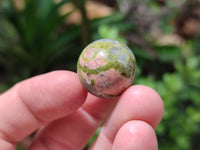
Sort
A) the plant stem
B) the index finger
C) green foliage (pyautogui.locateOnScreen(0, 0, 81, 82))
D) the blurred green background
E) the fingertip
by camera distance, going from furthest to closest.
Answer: green foliage (pyautogui.locateOnScreen(0, 0, 81, 82)) → the blurred green background → the plant stem → the index finger → the fingertip

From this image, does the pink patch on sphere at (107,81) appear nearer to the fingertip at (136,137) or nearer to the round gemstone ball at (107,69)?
the round gemstone ball at (107,69)

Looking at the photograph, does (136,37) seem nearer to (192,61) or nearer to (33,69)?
(192,61)

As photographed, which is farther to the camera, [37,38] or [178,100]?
[37,38]

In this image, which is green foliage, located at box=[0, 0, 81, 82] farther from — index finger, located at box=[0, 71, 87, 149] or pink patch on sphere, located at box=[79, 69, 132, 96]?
pink patch on sphere, located at box=[79, 69, 132, 96]

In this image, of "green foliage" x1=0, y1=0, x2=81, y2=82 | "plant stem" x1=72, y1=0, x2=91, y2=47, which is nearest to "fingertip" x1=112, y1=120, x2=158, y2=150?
"plant stem" x1=72, y1=0, x2=91, y2=47

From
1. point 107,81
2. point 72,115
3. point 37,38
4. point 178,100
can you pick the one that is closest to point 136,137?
point 107,81

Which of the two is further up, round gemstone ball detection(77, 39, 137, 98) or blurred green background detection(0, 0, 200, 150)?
round gemstone ball detection(77, 39, 137, 98)

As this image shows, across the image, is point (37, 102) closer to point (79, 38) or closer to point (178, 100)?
point (178, 100)
